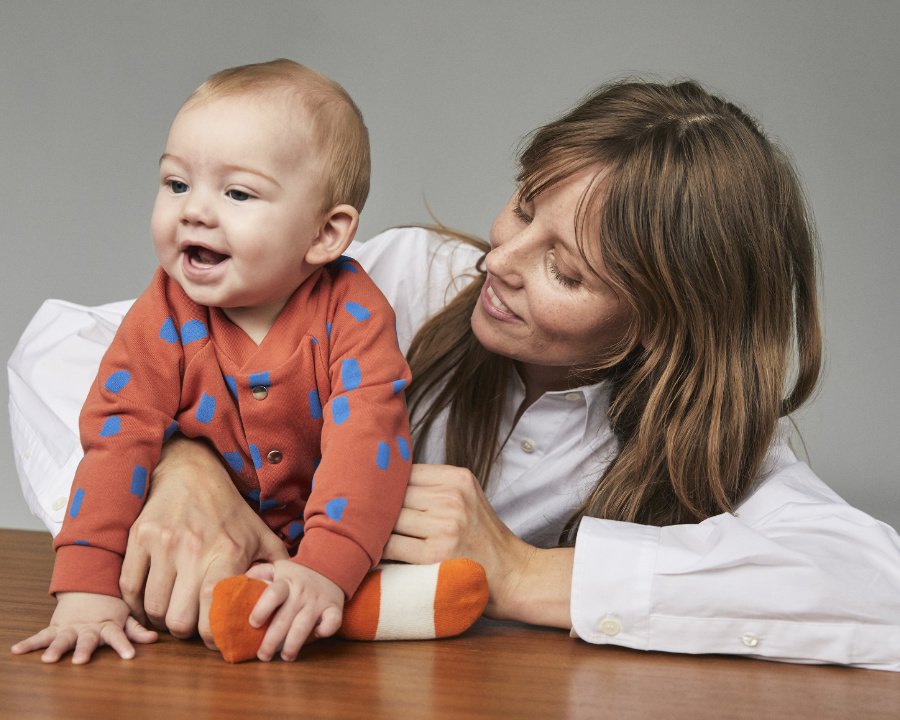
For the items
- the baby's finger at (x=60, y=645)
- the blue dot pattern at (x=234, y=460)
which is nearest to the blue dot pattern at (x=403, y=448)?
→ the blue dot pattern at (x=234, y=460)

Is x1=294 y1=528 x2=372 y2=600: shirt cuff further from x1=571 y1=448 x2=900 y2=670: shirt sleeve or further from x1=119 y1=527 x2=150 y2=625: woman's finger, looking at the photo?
x1=571 y1=448 x2=900 y2=670: shirt sleeve

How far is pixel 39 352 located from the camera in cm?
196

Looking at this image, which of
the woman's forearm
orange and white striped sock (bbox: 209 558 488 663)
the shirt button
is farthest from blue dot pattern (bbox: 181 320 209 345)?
the shirt button

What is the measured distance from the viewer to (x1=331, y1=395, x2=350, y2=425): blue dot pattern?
4.77 feet

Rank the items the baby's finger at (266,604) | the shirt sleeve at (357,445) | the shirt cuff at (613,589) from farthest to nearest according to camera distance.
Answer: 1. the shirt cuff at (613,589)
2. the shirt sleeve at (357,445)
3. the baby's finger at (266,604)

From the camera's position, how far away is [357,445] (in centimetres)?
143

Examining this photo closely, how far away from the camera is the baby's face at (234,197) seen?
1441 millimetres

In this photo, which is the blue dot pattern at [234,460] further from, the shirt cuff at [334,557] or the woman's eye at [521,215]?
the woman's eye at [521,215]

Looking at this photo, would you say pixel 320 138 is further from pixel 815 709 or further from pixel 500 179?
pixel 500 179

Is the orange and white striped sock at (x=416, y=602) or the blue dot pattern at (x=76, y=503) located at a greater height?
the blue dot pattern at (x=76, y=503)

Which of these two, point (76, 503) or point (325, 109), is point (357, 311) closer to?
point (325, 109)

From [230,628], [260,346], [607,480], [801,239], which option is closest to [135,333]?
[260,346]

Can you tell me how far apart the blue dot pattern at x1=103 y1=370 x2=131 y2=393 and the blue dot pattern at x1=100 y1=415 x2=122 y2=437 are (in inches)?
1.5

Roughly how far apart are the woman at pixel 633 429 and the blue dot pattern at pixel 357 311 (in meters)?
0.20
